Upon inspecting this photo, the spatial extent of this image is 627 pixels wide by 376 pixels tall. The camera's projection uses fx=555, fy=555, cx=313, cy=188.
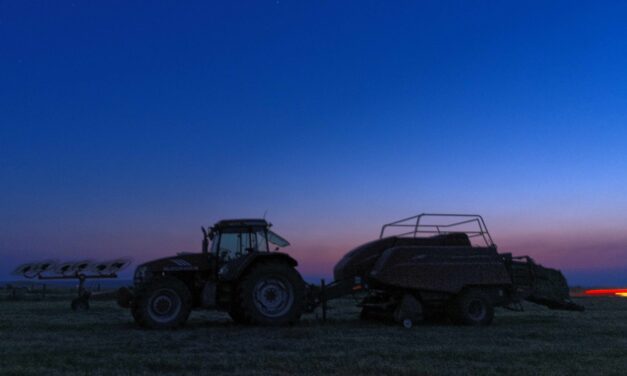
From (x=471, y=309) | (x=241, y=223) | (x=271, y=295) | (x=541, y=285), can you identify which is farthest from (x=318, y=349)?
(x=541, y=285)

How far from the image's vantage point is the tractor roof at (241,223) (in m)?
13.8

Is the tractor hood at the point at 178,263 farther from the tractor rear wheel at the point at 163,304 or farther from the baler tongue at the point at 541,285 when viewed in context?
the baler tongue at the point at 541,285

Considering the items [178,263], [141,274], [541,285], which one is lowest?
[541,285]

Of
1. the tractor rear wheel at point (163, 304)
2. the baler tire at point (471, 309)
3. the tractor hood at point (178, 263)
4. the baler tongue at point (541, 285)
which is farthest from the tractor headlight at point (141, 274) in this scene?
the baler tongue at point (541, 285)

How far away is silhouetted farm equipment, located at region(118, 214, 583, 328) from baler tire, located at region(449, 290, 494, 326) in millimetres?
25

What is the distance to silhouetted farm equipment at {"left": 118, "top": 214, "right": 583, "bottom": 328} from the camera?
1292 centimetres

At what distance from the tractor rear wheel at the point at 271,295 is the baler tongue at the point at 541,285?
5913 millimetres

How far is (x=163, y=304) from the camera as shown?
41.4 ft

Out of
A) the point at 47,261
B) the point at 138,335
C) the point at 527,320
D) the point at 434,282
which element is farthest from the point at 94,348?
the point at 47,261

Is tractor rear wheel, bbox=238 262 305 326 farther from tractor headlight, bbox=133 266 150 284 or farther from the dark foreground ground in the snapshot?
tractor headlight, bbox=133 266 150 284

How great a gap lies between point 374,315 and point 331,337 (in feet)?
13.8

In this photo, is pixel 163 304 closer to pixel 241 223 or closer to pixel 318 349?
pixel 241 223

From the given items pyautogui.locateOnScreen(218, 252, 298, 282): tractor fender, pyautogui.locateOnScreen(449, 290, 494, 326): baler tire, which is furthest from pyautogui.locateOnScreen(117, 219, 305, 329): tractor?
pyautogui.locateOnScreen(449, 290, 494, 326): baler tire

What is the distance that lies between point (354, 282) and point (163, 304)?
485cm
